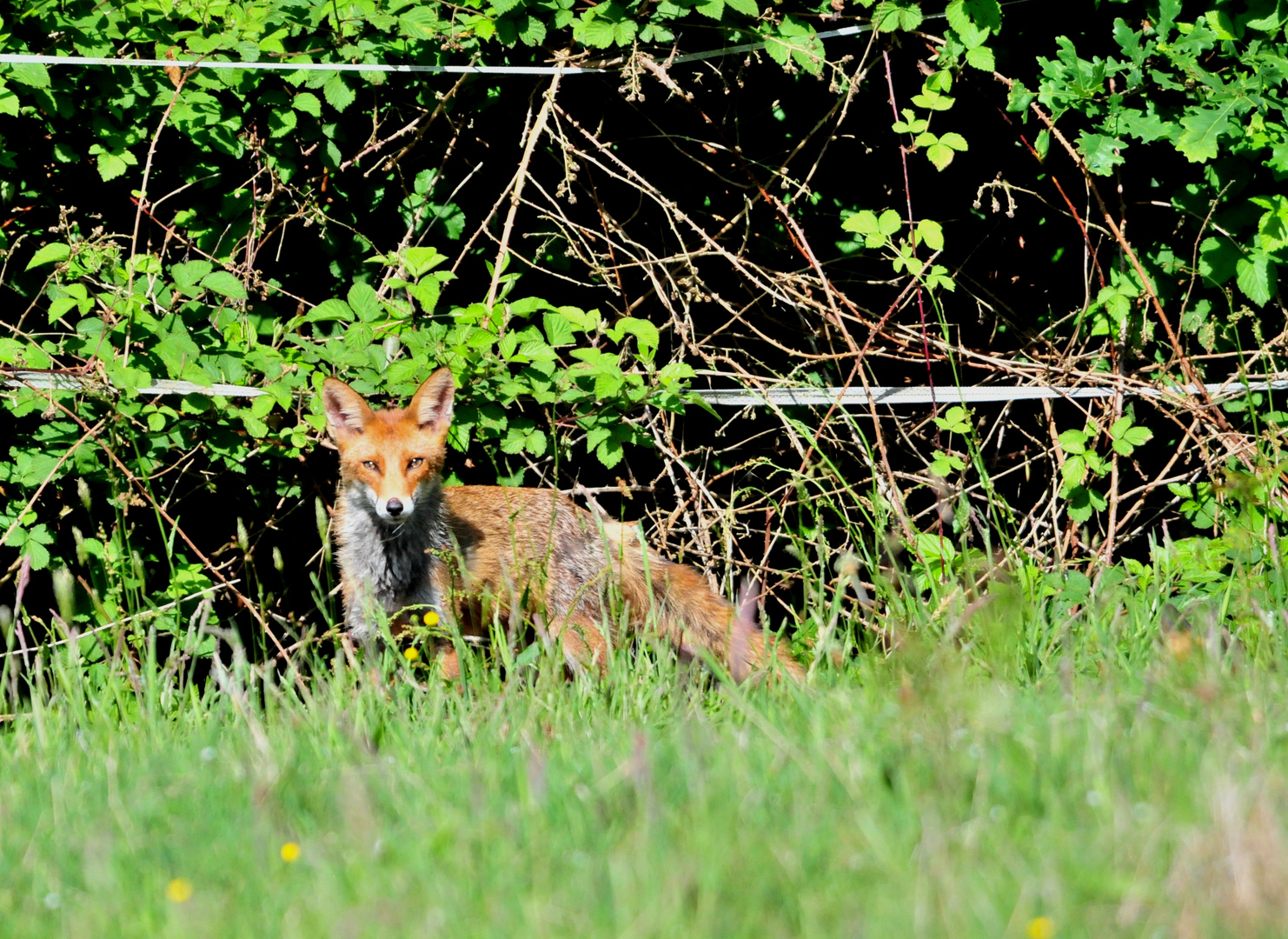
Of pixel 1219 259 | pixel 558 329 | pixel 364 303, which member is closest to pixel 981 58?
pixel 1219 259

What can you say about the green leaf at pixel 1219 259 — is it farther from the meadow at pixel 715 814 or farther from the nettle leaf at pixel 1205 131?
the meadow at pixel 715 814

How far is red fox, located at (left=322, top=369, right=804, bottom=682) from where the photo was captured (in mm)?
5203

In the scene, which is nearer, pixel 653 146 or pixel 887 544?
pixel 887 544

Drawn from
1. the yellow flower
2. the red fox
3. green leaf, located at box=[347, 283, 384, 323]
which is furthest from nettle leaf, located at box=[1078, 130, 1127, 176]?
the yellow flower

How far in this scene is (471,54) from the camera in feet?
18.6

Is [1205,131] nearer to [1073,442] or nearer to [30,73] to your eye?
[1073,442]

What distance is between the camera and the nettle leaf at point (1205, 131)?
5.01 meters

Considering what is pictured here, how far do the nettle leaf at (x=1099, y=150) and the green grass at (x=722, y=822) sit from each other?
8.23 ft

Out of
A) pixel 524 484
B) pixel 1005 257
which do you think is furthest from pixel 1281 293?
pixel 524 484

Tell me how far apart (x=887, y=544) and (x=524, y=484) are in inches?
121

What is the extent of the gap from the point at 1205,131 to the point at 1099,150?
1.29 feet

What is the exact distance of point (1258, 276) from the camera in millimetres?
5328

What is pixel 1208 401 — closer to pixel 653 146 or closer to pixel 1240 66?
pixel 1240 66

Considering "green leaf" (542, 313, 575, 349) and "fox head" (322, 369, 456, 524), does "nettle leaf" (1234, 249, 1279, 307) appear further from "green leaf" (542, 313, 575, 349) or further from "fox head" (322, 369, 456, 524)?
"fox head" (322, 369, 456, 524)
